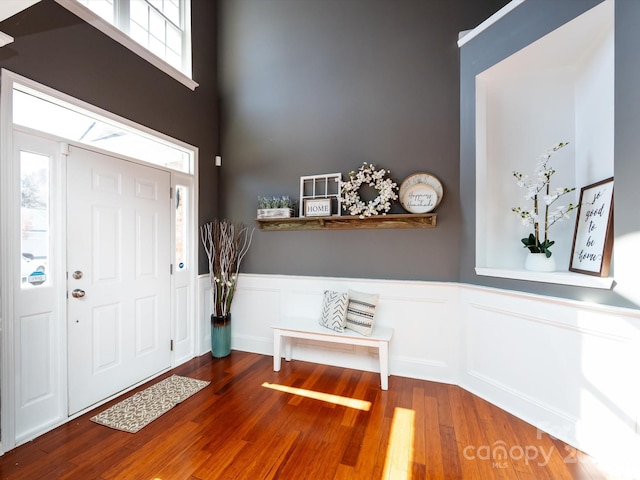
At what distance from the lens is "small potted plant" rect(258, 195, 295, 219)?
3.06 m

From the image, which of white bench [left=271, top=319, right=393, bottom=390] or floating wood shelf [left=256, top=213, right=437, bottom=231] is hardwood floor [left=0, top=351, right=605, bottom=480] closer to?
white bench [left=271, top=319, right=393, bottom=390]

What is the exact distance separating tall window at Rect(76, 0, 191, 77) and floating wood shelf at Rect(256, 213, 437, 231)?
6.31ft

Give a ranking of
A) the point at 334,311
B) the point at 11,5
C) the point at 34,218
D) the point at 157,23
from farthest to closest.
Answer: the point at 157,23, the point at 334,311, the point at 34,218, the point at 11,5

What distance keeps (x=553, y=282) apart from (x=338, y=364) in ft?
6.58

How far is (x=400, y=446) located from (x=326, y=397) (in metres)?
0.74

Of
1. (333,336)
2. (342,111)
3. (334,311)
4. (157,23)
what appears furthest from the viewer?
(342,111)

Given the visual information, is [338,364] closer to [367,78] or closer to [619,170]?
[619,170]

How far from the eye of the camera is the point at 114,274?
2.42 m

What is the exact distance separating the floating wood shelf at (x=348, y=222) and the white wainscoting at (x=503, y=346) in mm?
559

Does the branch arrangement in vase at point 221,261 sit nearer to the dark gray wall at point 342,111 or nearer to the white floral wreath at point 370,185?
the dark gray wall at point 342,111

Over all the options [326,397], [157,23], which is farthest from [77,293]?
[157,23]

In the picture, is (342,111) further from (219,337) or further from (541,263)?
(219,337)

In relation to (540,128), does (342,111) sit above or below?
above

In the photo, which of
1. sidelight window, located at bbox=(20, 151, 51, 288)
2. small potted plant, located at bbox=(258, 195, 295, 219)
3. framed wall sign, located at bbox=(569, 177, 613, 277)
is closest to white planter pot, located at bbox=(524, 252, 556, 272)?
framed wall sign, located at bbox=(569, 177, 613, 277)
